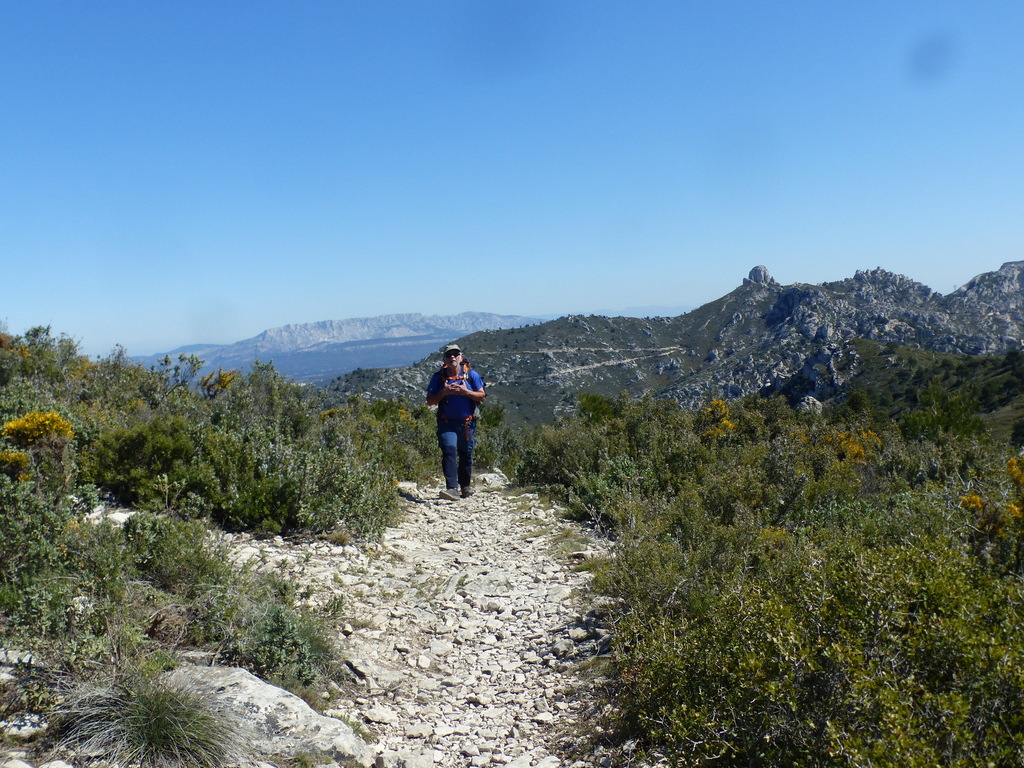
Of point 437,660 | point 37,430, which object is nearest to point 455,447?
point 437,660

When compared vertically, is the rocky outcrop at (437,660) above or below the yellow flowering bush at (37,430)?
below

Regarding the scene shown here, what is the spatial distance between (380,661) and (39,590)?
2.14 m

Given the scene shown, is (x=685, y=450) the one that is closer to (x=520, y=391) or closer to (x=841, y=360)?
(x=841, y=360)

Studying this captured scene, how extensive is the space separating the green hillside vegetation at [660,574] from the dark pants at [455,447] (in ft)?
3.45

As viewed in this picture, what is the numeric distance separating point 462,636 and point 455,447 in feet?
14.6

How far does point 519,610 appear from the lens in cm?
549

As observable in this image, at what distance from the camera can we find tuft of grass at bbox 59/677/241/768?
2.78 metres

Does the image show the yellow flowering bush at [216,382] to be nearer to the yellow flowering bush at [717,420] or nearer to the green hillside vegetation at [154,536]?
the green hillside vegetation at [154,536]

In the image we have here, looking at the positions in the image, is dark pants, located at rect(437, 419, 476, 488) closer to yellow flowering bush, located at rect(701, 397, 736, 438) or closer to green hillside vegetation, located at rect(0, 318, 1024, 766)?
green hillside vegetation, located at rect(0, 318, 1024, 766)

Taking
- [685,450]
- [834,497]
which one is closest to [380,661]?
[834,497]

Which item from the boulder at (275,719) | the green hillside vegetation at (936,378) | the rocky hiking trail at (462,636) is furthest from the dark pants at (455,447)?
the green hillside vegetation at (936,378)

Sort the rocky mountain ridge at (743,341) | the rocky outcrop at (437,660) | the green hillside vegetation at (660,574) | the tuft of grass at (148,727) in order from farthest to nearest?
1. the rocky mountain ridge at (743,341)
2. the rocky outcrop at (437,660)
3. the tuft of grass at (148,727)
4. the green hillside vegetation at (660,574)

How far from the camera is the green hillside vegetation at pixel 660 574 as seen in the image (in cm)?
237

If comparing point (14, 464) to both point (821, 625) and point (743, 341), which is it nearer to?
point (821, 625)
